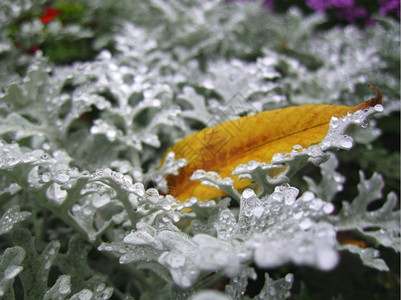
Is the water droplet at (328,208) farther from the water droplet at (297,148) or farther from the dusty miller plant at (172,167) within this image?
the water droplet at (297,148)

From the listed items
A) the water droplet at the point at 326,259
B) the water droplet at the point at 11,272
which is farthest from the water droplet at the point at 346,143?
the water droplet at the point at 11,272

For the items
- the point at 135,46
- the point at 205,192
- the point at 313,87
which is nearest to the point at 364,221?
the point at 205,192

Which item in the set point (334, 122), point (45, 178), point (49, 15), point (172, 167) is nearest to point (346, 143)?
point (334, 122)

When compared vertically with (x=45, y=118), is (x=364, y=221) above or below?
below

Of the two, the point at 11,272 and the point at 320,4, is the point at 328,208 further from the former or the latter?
the point at 320,4

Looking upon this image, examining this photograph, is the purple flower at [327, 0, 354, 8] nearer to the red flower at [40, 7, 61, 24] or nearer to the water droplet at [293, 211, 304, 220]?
Result: the red flower at [40, 7, 61, 24]

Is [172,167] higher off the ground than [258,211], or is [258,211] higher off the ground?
[258,211]

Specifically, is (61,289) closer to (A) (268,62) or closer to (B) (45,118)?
(B) (45,118)
